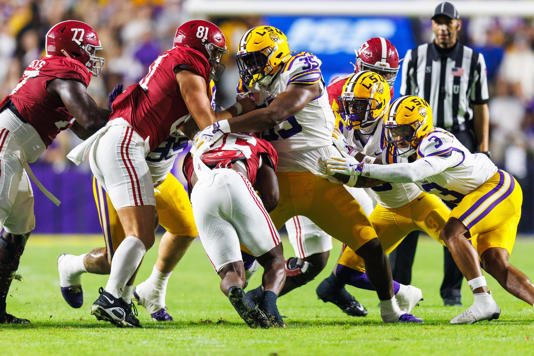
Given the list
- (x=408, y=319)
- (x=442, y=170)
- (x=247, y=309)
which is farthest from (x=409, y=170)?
(x=247, y=309)

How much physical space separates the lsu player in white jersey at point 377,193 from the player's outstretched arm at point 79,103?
158 centimetres

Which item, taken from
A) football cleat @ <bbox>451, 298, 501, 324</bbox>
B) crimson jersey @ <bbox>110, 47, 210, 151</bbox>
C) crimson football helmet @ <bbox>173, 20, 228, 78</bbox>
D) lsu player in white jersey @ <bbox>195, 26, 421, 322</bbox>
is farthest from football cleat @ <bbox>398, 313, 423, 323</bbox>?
crimson football helmet @ <bbox>173, 20, 228, 78</bbox>

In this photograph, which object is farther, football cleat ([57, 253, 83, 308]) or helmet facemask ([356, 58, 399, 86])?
helmet facemask ([356, 58, 399, 86])

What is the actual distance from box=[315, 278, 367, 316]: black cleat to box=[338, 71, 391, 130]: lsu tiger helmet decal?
3.77 feet

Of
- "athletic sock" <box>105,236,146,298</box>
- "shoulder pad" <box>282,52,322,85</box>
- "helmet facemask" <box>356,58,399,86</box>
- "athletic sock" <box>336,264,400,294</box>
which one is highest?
"shoulder pad" <box>282,52,322,85</box>

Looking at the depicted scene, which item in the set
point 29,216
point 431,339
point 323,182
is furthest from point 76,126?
point 431,339

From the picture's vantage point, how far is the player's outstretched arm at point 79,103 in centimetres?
506

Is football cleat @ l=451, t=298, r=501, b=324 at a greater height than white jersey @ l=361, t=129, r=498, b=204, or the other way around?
white jersey @ l=361, t=129, r=498, b=204

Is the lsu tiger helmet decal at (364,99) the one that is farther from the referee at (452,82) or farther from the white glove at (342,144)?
the referee at (452,82)

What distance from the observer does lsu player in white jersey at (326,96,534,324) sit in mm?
5062

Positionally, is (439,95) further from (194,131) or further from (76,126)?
(76,126)

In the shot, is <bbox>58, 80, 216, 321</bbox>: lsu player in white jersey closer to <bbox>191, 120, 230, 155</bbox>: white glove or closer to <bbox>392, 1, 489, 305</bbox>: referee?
<bbox>191, 120, 230, 155</bbox>: white glove

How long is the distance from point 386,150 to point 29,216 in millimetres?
2370

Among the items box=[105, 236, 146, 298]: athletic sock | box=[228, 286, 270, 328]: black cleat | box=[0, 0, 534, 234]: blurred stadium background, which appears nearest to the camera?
box=[228, 286, 270, 328]: black cleat
